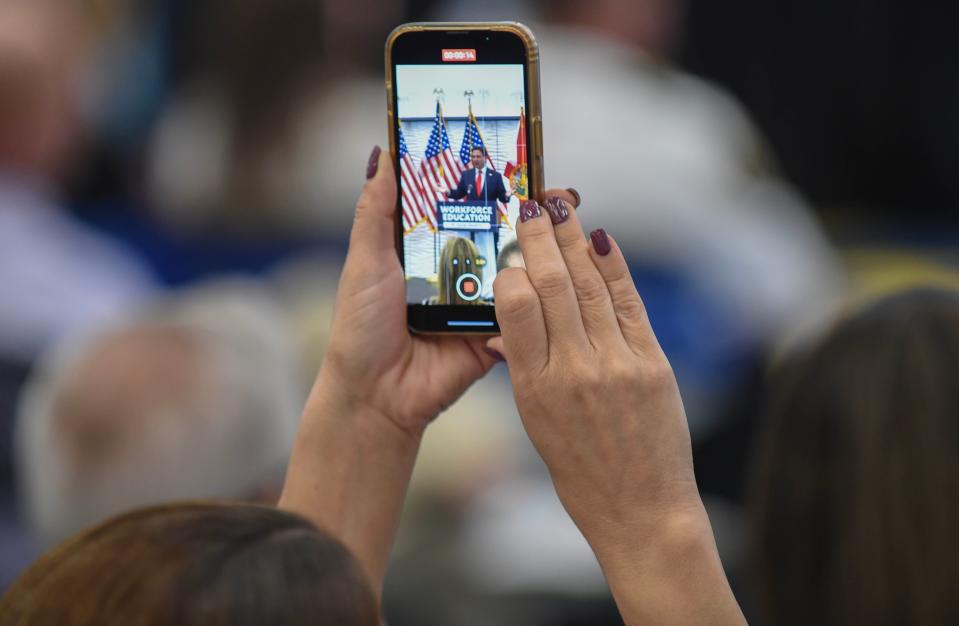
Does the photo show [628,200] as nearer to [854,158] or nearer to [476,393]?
[476,393]

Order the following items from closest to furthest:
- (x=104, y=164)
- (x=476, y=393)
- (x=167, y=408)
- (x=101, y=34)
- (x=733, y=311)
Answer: (x=167, y=408) < (x=476, y=393) < (x=733, y=311) < (x=101, y=34) < (x=104, y=164)

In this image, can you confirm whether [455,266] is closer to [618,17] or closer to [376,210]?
[376,210]

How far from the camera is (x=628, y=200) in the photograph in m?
4.10

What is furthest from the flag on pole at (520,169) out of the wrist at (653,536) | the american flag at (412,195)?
the wrist at (653,536)

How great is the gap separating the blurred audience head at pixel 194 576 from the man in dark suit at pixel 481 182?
0.58 m

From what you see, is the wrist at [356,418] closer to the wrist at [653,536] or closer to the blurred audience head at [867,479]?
Result: the wrist at [653,536]

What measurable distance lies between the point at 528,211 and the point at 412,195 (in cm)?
25

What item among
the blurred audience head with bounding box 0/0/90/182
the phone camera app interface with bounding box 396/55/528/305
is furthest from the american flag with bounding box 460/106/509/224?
the blurred audience head with bounding box 0/0/90/182

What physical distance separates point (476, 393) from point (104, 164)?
2873 millimetres

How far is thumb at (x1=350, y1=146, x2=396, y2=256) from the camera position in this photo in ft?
5.74

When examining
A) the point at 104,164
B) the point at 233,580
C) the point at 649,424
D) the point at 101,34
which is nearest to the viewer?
the point at 233,580

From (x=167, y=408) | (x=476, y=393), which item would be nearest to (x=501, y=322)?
(x=167, y=408)

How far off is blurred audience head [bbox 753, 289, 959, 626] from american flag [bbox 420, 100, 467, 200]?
567 millimetres

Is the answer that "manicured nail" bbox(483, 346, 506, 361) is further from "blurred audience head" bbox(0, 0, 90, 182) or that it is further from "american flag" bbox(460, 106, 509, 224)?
"blurred audience head" bbox(0, 0, 90, 182)
